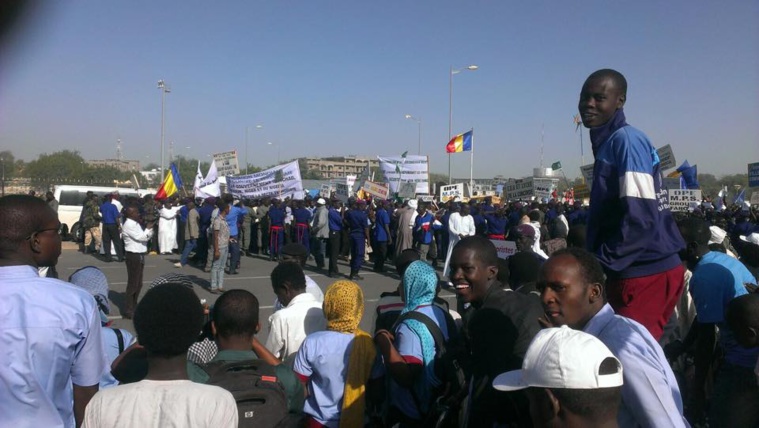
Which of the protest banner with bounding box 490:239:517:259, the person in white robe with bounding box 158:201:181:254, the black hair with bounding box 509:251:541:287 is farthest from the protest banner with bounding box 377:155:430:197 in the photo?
the black hair with bounding box 509:251:541:287

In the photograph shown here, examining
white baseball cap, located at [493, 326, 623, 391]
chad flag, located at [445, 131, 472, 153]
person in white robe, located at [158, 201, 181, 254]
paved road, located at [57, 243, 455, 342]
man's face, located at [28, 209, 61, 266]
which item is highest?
chad flag, located at [445, 131, 472, 153]

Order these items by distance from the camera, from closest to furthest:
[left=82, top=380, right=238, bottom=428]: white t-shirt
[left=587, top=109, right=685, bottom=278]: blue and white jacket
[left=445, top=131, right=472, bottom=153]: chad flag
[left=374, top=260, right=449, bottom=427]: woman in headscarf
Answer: [left=82, top=380, right=238, bottom=428]: white t-shirt < [left=587, top=109, right=685, bottom=278]: blue and white jacket < [left=374, top=260, right=449, bottom=427]: woman in headscarf < [left=445, top=131, right=472, bottom=153]: chad flag

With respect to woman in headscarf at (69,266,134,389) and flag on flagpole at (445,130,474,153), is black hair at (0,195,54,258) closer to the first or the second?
woman in headscarf at (69,266,134,389)

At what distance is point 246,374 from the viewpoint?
8.73 feet

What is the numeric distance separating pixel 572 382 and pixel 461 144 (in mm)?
26143

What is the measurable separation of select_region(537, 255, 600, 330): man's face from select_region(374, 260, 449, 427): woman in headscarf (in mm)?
1017

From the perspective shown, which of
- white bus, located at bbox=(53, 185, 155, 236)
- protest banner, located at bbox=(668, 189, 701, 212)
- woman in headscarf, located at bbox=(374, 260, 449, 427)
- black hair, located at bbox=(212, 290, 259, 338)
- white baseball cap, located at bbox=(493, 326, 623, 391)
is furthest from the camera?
white bus, located at bbox=(53, 185, 155, 236)

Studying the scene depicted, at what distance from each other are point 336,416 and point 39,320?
5.84 ft

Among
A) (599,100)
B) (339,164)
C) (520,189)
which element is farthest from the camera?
(339,164)

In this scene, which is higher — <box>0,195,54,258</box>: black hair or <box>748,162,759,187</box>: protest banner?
<box>748,162,759,187</box>: protest banner

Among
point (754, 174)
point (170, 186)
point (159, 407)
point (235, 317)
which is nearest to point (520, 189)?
point (754, 174)

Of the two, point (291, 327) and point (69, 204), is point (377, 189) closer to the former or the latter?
point (69, 204)

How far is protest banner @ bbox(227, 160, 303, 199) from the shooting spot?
19078 mm

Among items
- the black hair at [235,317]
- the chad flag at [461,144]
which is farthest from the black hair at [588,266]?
the chad flag at [461,144]
